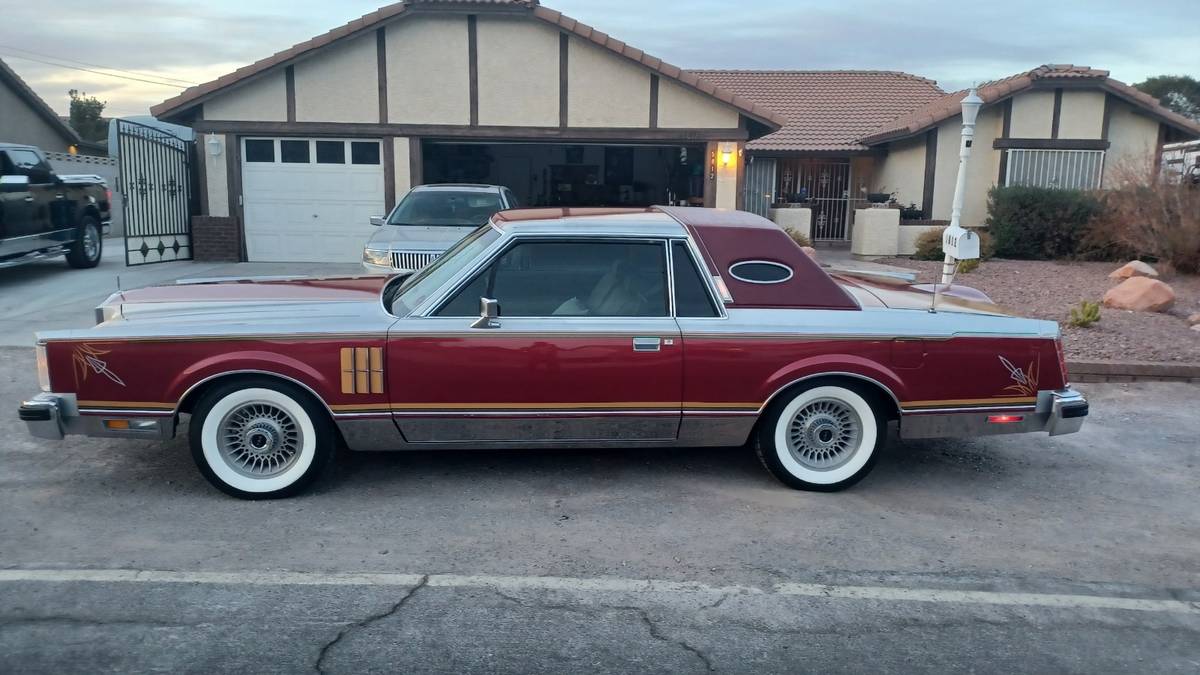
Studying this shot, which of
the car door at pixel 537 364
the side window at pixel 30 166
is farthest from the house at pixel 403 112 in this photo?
the car door at pixel 537 364

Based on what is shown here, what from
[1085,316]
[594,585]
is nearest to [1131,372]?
[1085,316]

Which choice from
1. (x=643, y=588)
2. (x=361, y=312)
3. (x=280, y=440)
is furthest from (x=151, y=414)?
(x=643, y=588)

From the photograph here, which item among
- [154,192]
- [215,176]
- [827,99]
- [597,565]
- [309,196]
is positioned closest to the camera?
[597,565]

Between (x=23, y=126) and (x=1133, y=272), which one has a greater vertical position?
(x=23, y=126)

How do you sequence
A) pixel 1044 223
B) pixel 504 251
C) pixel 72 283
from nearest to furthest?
pixel 504 251 < pixel 72 283 < pixel 1044 223

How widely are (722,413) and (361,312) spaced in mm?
2054

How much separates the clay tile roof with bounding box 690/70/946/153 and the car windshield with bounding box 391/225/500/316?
53.6 ft

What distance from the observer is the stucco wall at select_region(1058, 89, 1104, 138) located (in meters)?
19.1

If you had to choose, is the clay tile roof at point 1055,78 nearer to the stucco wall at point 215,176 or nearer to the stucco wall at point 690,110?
the stucco wall at point 690,110

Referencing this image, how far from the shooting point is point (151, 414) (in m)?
5.03

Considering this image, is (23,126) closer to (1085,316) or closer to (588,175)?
(588,175)

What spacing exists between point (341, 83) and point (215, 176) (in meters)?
2.67

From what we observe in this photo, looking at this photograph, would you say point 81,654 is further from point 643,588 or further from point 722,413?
point 722,413

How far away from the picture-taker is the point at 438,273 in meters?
5.70
